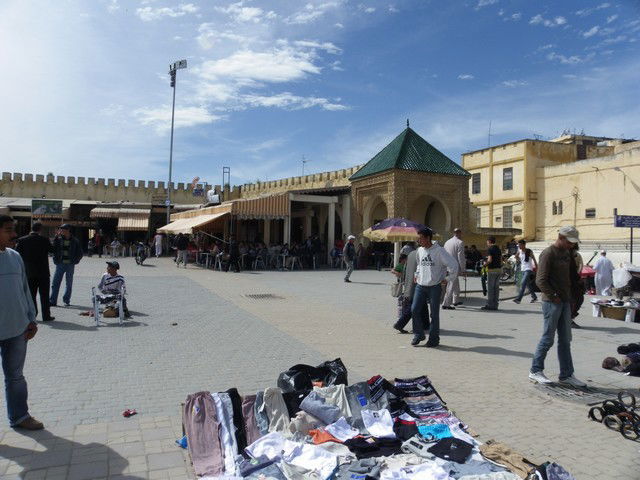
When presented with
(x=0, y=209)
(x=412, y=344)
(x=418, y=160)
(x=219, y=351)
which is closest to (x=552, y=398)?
(x=412, y=344)

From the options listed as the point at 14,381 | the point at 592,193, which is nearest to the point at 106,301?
the point at 14,381

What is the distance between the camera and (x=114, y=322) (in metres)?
8.93

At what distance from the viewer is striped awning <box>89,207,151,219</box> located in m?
33.8

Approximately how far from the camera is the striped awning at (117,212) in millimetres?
33750

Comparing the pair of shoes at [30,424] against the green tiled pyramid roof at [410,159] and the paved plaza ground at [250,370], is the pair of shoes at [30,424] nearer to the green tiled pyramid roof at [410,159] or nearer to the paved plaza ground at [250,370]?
the paved plaza ground at [250,370]

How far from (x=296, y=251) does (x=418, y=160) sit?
29.0 feet

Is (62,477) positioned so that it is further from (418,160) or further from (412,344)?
(418,160)

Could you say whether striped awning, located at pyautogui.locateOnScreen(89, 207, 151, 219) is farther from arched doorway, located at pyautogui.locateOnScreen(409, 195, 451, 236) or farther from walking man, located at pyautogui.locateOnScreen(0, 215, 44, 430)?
walking man, located at pyautogui.locateOnScreen(0, 215, 44, 430)

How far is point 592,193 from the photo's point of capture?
30547mm

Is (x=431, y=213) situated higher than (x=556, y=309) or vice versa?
(x=431, y=213)

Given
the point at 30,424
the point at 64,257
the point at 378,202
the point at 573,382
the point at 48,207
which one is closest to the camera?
the point at 30,424

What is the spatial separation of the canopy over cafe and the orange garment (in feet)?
65.2

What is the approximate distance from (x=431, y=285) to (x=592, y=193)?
92.2 ft

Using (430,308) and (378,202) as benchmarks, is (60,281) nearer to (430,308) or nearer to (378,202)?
(430,308)
